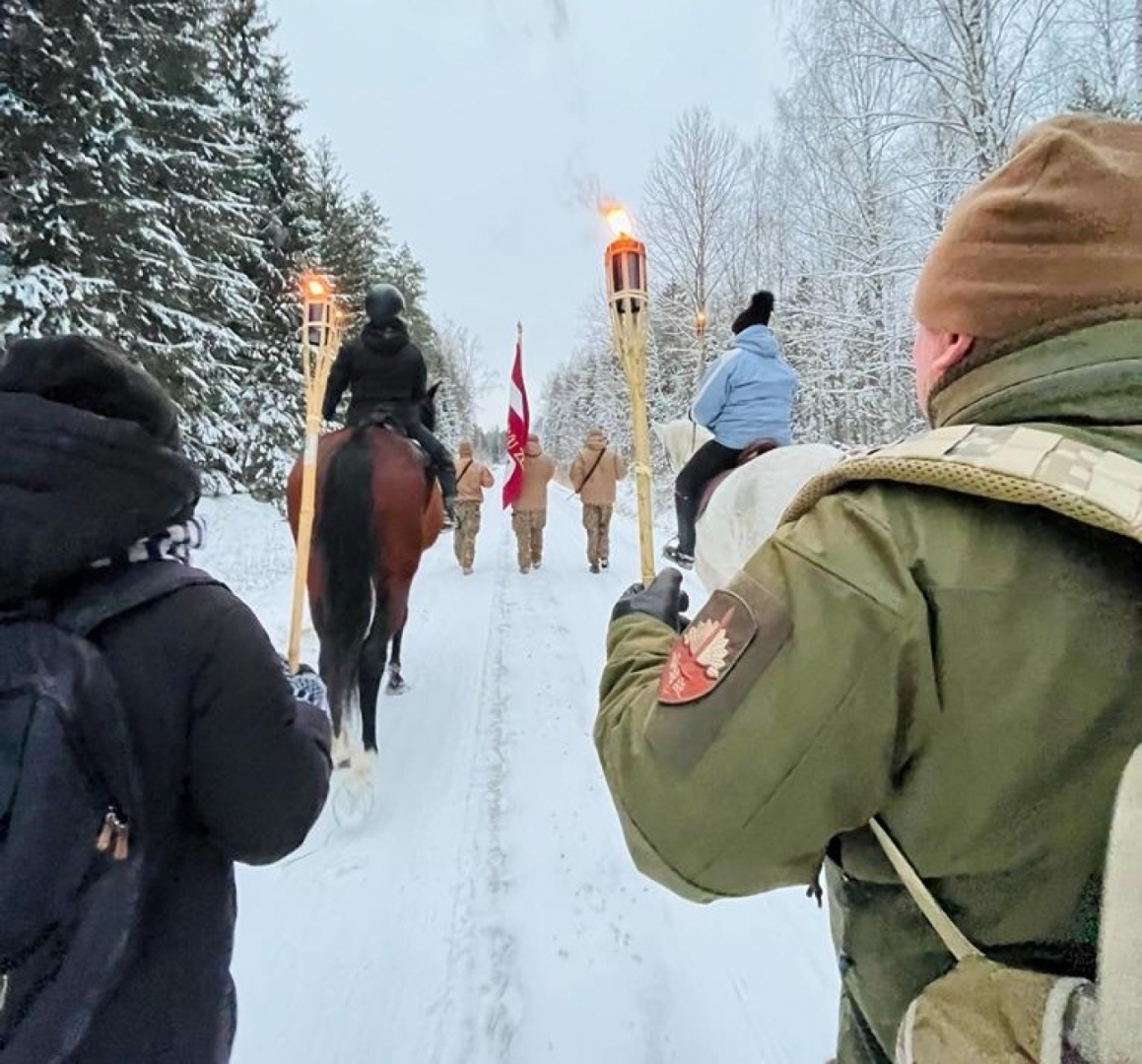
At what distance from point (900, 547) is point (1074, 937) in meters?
0.46

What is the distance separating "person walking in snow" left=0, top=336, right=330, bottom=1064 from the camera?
3.92 ft

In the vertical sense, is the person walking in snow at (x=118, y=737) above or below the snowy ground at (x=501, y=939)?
above

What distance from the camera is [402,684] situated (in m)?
5.78

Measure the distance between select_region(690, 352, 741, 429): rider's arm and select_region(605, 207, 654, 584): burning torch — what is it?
68.6 inches

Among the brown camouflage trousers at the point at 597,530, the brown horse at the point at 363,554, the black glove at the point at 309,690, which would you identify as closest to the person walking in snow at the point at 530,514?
the brown camouflage trousers at the point at 597,530

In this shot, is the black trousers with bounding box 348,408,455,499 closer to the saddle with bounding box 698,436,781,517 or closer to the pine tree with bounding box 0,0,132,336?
the saddle with bounding box 698,436,781,517

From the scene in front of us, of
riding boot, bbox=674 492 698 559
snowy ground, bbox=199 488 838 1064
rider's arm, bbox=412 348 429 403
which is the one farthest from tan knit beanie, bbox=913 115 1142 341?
rider's arm, bbox=412 348 429 403

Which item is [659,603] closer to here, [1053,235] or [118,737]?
[1053,235]

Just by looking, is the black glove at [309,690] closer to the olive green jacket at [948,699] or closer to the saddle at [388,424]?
the olive green jacket at [948,699]

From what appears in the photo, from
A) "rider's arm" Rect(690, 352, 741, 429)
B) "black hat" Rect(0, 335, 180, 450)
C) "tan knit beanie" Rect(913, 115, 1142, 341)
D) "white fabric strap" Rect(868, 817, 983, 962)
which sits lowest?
"white fabric strap" Rect(868, 817, 983, 962)

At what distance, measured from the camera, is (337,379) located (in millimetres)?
5074

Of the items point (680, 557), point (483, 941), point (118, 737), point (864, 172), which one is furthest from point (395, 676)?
point (864, 172)

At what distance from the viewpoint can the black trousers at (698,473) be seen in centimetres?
462

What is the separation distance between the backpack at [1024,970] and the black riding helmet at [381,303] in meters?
4.46
